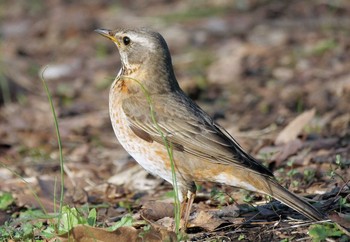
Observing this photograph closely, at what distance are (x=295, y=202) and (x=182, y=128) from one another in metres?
1.34

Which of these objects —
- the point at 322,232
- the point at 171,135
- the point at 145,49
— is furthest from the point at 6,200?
the point at 322,232

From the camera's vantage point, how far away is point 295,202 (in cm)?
597

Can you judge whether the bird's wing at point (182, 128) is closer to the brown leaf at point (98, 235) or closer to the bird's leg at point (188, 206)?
the bird's leg at point (188, 206)

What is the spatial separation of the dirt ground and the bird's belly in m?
0.32

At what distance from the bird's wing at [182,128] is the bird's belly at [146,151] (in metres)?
0.05

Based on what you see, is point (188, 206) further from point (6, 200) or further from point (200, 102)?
point (200, 102)

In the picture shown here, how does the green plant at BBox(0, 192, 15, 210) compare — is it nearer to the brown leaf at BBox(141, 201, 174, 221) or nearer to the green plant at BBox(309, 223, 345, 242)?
the brown leaf at BBox(141, 201, 174, 221)

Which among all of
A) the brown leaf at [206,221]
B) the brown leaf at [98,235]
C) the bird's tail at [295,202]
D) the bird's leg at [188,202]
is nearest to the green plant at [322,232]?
the bird's tail at [295,202]

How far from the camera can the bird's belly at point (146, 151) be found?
6.61 m

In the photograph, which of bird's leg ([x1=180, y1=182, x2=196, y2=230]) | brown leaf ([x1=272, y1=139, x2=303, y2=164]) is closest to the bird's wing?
bird's leg ([x1=180, y1=182, x2=196, y2=230])

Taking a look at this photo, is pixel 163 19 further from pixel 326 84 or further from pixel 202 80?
pixel 326 84

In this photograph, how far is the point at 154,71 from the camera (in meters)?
7.34

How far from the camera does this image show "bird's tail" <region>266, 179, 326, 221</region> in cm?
589

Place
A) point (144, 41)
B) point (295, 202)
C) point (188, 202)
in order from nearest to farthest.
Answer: point (295, 202), point (188, 202), point (144, 41)
